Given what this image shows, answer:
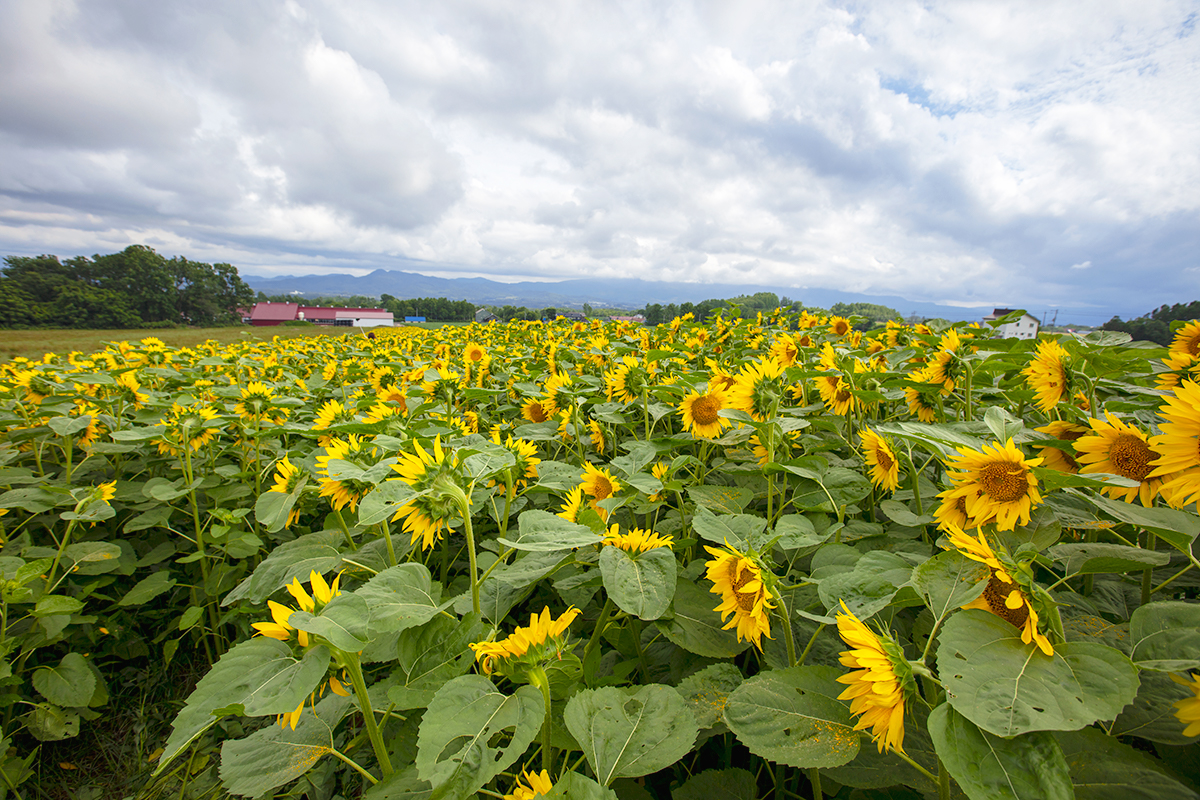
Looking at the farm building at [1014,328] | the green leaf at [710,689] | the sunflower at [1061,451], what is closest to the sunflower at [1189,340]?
the farm building at [1014,328]

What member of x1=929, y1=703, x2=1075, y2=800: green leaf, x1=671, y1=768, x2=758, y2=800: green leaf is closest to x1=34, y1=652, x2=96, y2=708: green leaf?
x1=671, y1=768, x2=758, y2=800: green leaf

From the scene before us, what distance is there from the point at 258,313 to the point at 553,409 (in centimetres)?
5188

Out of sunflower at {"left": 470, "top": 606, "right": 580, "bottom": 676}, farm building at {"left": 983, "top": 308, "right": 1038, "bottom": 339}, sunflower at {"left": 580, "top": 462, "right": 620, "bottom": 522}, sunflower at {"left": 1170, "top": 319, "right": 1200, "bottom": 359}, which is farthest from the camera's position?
farm building at {"left": 983, "top": 308, "right": 1038, "bottom": 339}

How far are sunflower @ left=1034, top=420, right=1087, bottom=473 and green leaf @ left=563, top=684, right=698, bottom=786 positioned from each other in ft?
4.74

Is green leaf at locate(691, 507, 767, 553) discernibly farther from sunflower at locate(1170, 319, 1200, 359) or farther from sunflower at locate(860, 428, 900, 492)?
sunflower at locate(1170, 319, 1200, 359)

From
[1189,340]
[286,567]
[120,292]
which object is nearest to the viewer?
[286,567]

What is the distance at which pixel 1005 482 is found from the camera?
1.20 metres

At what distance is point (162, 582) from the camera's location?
2574 mm

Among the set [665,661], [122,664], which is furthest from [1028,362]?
[122,664]

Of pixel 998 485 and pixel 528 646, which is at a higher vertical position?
pixel 998 485

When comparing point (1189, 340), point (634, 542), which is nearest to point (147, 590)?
point (634, 542)

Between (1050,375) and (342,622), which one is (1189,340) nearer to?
(1050,375)

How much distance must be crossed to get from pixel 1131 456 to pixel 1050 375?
2.63 ft

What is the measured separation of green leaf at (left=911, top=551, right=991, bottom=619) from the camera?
874 millimetres
